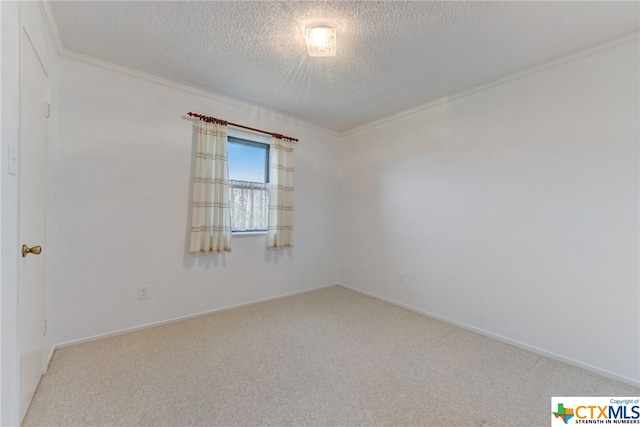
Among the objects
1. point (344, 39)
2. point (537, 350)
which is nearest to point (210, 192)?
point (344, 39)

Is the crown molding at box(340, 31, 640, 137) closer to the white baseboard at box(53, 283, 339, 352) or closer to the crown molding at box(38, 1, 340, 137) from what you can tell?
the crown molding at box(38, 1, 340, 137)

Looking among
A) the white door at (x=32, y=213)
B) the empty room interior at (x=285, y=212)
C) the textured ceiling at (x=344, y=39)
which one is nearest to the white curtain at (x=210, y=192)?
the empty room interior at (x=285, y=212)

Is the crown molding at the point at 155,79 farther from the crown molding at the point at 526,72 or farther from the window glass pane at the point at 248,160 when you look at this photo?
the crown molding at the point at 526,72

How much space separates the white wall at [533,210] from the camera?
1.89 metres

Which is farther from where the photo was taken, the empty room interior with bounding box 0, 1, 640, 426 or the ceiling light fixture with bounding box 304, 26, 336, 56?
the ceiling light fixture with bounding box 304, 26, 336, 56

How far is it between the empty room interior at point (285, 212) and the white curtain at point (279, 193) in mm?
25

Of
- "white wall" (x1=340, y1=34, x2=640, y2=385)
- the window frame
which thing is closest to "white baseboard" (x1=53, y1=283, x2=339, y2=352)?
the window frame

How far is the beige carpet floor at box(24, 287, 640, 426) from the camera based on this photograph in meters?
1.49

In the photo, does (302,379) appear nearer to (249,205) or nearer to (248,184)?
(249,205)

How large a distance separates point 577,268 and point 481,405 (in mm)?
1323

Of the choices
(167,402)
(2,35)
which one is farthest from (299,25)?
(167,402)

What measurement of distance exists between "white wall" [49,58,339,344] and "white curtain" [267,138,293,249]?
0.35 metres

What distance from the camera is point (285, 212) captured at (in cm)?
339

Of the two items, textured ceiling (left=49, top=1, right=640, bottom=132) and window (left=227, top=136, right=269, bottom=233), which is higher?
textured ceiling (left=49, top=1, right=640, bottom=132)
